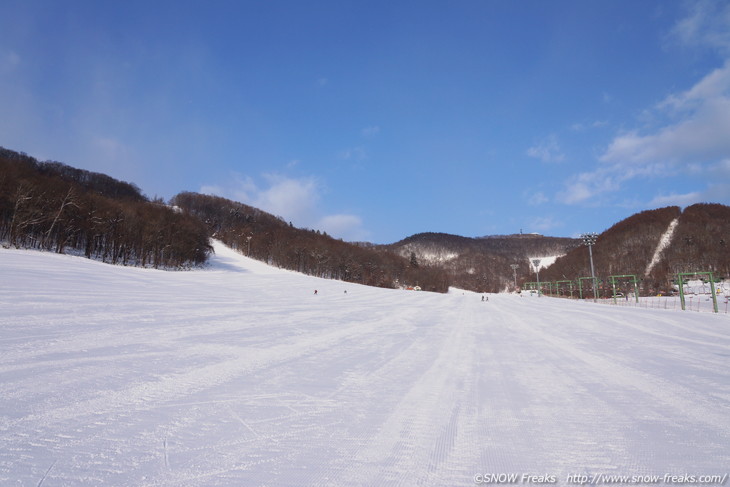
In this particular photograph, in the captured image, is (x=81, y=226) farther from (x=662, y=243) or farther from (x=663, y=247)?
(x=662, y=243)

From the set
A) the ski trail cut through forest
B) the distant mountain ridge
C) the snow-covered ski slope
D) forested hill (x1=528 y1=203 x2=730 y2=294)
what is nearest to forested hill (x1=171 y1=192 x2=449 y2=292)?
the distant mountain ridge

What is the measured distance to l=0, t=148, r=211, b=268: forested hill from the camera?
4234cm

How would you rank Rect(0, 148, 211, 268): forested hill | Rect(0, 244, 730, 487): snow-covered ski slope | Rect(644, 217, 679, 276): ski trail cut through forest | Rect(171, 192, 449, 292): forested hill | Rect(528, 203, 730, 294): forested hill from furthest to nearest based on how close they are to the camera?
1. Rect(644, 217, 679, 276): ski trail cut through forest
2. Rect(171, 192, 449, 292): forested hill
3. Rect(528, 203, 730, 294): forested hill
4. Rect(0, 148, 211, 268): forested hill
5. Rect(0, 244, 730, 487): snow-covered ski slope

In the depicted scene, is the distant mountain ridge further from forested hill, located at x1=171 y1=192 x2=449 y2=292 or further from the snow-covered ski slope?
the snow-covered ski slope

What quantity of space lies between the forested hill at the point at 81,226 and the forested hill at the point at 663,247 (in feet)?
337

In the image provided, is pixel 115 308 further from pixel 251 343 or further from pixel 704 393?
pixel 704 393

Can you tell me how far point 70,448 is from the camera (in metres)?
2.23

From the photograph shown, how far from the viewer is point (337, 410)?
10.3 ft

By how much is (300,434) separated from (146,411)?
4.85 ft

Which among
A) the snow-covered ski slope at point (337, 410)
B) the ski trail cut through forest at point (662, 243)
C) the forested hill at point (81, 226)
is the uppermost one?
the ski trail cut through forest at point (662, 243)

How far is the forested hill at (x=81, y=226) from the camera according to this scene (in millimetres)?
42344

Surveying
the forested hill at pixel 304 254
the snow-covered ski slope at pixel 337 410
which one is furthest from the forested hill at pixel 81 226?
the snow-covered ski slope at pixel 337 410

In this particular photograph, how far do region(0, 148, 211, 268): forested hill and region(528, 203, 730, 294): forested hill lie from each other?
10267 centimetres

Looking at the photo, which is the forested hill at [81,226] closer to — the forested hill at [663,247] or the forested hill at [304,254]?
the forested hill at [304,254]
